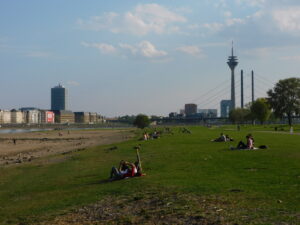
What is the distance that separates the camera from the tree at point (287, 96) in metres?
91.2

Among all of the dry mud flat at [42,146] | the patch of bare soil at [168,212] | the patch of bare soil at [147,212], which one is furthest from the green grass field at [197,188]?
the dry mud flat at [42,146]

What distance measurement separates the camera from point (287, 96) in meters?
91.8

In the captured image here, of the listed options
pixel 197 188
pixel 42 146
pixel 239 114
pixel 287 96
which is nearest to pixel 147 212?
pixel 197 188

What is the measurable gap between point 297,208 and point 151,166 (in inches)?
449

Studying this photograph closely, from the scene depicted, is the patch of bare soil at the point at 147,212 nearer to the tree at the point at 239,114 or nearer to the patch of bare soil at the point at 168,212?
the patch of bare soil at the point at 168,212

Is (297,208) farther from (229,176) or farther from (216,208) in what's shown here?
(229,176)

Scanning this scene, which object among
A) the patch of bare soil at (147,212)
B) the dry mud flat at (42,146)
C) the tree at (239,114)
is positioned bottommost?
the dry mud flat at (42,146)

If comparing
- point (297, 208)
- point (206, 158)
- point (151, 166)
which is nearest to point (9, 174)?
point (151, 166)

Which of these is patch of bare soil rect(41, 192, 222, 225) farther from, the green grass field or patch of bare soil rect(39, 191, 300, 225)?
the green grass field

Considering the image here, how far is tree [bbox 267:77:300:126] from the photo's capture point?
299ft

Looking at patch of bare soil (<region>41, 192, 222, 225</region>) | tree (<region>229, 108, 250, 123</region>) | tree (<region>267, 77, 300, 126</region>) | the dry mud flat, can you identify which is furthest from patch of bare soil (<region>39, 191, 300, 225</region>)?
tree (<region>229, 108, 250, 123</region>)

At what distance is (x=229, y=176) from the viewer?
1550 cm

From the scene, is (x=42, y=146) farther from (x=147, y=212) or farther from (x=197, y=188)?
(x=147, y=212)

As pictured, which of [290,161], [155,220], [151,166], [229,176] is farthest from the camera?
[151,166]
